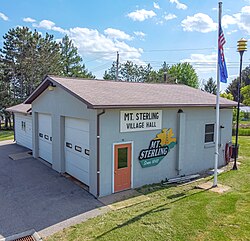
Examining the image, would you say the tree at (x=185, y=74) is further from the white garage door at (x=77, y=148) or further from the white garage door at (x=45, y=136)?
the white garage door at (x=77, y=148)

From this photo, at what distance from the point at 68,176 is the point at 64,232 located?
4.63 m

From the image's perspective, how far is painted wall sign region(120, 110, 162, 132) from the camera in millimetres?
8723

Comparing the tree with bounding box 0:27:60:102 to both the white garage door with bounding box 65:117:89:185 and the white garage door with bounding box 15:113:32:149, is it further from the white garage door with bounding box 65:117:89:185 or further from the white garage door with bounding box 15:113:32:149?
the white garage door with bounding box 65:117:89:185

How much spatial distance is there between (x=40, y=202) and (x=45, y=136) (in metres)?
5.58

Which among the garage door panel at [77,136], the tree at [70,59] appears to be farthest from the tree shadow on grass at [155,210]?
the tree at [70,59]

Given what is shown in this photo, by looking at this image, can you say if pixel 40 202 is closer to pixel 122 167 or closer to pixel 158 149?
pixel 122 167

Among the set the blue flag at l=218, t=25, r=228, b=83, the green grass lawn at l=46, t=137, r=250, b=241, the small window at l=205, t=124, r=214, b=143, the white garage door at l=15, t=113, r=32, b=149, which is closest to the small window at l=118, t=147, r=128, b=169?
the green grass lawn at l=46, t=137, r=250, b=241

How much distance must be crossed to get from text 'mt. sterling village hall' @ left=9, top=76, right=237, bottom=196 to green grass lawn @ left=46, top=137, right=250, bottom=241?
1.42 meters

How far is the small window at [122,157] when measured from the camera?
A: 876 cm

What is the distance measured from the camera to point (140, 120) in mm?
9156

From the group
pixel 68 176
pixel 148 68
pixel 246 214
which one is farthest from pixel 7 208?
pixel 148 68

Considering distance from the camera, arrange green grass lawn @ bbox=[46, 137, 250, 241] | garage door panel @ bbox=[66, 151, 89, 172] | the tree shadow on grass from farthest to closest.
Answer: garage door panel @ bbox=[66, 151, 89, 172] < the tree shadow on grass < green grass lawn @ bbox=[46, 137, 250, 241]

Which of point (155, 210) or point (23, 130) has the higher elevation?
point (23, 130)

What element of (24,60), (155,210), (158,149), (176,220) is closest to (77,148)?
(158,149)
